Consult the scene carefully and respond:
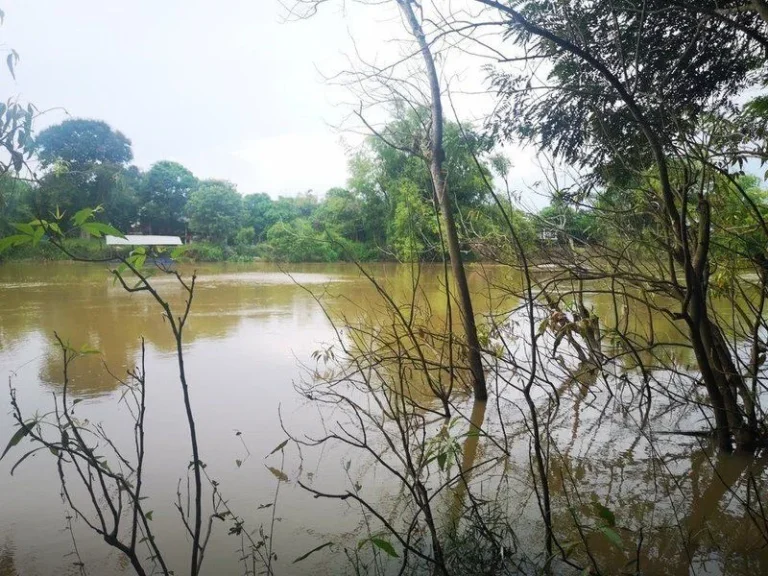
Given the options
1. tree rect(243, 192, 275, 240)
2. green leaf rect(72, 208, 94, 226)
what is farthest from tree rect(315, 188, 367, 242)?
green leaf rect(72, 208, 94, 226)

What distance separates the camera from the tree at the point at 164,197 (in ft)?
52.4

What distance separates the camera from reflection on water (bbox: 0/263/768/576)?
1.94 metres

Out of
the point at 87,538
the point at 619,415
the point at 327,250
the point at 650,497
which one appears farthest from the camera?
the point at 327,250

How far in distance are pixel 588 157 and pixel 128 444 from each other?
3457 mm

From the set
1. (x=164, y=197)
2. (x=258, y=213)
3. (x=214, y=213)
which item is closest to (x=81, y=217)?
(x=164, y=197)

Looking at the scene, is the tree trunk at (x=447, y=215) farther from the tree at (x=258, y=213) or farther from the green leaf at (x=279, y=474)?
the tree at (x=258, y=213)

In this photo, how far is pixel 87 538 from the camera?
6.81 ft

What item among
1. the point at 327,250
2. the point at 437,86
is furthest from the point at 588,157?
the point at 327,250

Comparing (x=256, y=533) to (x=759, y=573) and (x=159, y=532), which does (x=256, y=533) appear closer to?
(x=159, y=532)

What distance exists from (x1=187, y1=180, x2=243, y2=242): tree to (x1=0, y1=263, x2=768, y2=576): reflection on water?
14.5 metres

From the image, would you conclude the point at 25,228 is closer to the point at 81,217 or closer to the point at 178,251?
the point at 81,217

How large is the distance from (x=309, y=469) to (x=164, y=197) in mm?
16141

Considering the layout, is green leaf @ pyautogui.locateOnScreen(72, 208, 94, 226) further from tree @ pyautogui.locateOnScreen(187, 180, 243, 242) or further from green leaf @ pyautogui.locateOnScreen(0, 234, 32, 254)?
tree @ pyautogui.locateOnScreen(187, 180, 243, 242)

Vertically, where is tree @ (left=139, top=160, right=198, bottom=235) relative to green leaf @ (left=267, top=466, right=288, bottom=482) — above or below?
above
